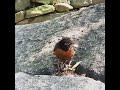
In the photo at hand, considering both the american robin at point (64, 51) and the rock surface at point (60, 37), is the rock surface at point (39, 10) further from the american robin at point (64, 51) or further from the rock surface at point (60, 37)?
the american robin at point (64, 51)

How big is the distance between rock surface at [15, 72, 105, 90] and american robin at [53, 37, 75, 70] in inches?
18.8

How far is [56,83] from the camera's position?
411 cm

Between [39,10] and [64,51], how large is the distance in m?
4.10

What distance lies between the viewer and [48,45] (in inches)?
204

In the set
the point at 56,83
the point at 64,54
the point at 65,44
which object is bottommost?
the point at 56,83

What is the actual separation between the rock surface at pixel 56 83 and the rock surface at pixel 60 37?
0.27 metres

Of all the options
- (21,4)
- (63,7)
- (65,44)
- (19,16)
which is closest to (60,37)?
(65,44)

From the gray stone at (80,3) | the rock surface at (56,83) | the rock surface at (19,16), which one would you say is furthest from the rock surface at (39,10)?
the rock surface at (56,83)

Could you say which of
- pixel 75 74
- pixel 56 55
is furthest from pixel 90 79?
pixel 56 55

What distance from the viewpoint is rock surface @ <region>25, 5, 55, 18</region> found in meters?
8.54

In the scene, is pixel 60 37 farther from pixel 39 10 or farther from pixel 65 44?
pixel 39 10
